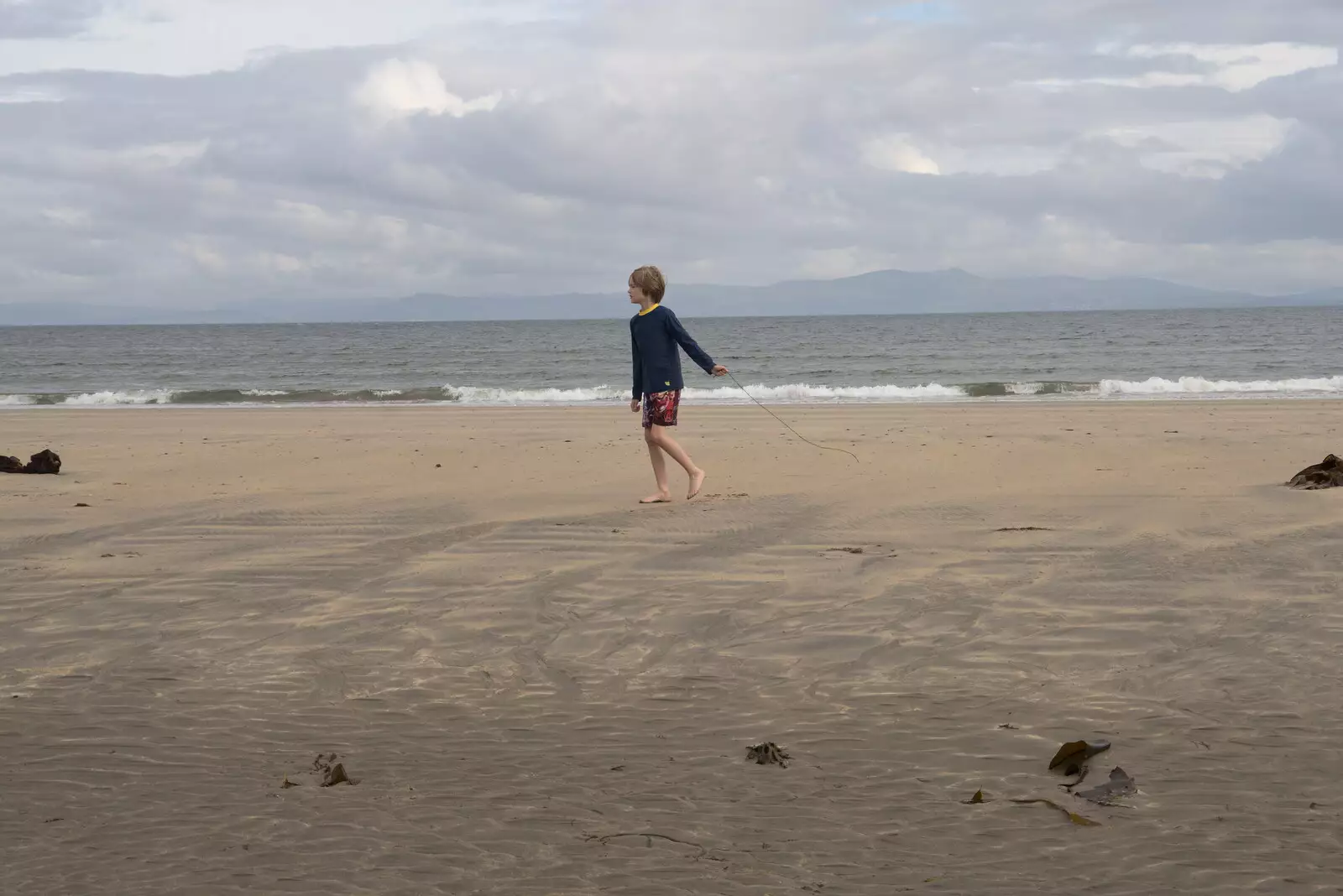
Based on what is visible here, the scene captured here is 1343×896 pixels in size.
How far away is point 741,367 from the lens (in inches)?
1586

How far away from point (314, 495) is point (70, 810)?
5.62 meters

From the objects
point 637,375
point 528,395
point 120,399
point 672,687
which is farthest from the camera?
point 120,399

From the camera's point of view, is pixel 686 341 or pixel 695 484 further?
pixel 695 484

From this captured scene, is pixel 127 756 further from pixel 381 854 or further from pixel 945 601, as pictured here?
pixel 945 601

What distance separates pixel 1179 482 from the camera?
27.7ft

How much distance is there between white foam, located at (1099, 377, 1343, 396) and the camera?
943 inches

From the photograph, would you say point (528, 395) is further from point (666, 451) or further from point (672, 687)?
point (672, 687)

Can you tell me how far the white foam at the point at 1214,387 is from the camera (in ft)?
A: 78.6

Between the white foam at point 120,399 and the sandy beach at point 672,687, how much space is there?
20.2 meters

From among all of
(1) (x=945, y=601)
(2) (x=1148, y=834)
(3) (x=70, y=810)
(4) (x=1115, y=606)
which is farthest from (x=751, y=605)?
(3) (x=70, y=810)

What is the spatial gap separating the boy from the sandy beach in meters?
0.39

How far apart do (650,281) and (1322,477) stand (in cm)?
482

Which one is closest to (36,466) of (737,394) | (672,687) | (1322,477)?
(672,687)

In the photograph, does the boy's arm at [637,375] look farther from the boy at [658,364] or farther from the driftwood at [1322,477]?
the driftwood at [1322,477]
